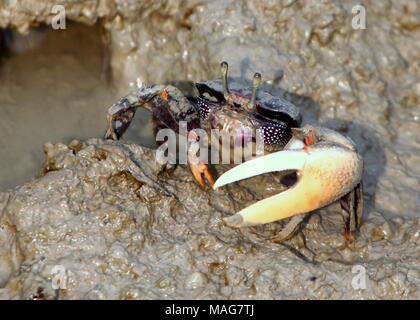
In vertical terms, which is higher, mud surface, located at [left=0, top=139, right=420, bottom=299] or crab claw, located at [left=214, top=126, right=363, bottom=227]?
crab claw, located at [left=214, top=126, right=363, bottom=227]

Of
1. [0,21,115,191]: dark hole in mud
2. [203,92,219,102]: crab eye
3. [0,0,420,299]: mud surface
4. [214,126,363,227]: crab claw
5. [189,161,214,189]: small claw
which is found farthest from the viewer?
[0,21,115,191]: dark hole in mud

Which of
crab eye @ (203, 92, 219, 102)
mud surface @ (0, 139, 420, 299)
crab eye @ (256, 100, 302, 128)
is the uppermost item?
crab eye @ (203, 92, 219, 102)

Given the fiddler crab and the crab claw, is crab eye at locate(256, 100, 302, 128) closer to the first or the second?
the fiddler crab

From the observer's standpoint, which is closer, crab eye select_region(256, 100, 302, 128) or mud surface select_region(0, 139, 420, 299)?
mud surface select_region(0, 139, 420, 299)

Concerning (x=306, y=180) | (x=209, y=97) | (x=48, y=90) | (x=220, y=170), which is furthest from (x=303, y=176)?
(x=48, y=90)

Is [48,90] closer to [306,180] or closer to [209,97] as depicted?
[209,97]

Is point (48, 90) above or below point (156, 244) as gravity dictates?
above

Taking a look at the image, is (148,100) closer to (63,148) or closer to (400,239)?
(63,148)

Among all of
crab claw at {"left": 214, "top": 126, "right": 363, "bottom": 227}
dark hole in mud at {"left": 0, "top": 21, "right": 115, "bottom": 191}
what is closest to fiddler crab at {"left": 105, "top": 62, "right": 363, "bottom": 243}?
crab claw at {"left": 214, "top": 126, "right": 363, "bottom": 227}
